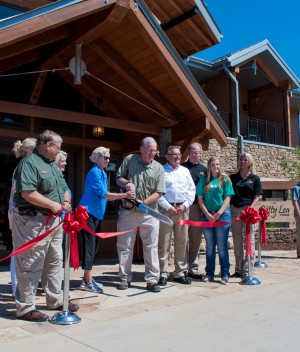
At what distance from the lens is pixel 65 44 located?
6.21 metres

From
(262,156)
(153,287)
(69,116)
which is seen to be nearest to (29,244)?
(153,287)

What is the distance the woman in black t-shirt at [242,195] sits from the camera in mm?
6086

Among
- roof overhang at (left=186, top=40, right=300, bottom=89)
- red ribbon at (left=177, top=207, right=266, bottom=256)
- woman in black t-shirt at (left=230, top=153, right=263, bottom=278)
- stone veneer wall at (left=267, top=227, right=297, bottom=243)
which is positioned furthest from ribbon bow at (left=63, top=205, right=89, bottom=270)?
roof overhang at (left=186, top=40, right=300, bottom=89)

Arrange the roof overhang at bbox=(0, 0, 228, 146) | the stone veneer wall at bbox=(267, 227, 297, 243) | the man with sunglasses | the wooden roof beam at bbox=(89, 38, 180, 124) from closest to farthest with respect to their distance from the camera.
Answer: the man with sunglasses → the roof overhang at bbox=(0, 0, 228, 146) → the wooden roof beam at bbox=(89, 38, 180, 124) → the stone veneer wall at bbox=(267, 227, 297, 243)

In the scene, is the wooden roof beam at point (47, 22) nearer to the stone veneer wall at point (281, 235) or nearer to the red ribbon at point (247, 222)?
the red ribbon at point (247, 222)

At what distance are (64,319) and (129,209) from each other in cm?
173

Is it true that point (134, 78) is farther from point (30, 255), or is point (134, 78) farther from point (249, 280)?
point (30, 255)

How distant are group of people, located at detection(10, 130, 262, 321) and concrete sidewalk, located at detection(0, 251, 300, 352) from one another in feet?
0.79

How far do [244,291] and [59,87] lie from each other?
15.8ft

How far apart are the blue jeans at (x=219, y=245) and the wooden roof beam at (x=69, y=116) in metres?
2.26

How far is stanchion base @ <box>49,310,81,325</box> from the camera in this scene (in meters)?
3.70

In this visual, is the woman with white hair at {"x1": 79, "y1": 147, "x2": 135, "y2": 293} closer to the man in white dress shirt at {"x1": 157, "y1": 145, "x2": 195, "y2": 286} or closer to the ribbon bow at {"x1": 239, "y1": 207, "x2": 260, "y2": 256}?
the man in white dress shirt at {"x1": 157, "y1": 145, "x2": 195, "y2": 286}

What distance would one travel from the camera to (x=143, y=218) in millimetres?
5113

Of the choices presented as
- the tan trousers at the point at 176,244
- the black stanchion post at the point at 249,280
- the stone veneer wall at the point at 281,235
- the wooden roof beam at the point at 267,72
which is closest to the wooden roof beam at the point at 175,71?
the tan trousers at the point at 176,244
